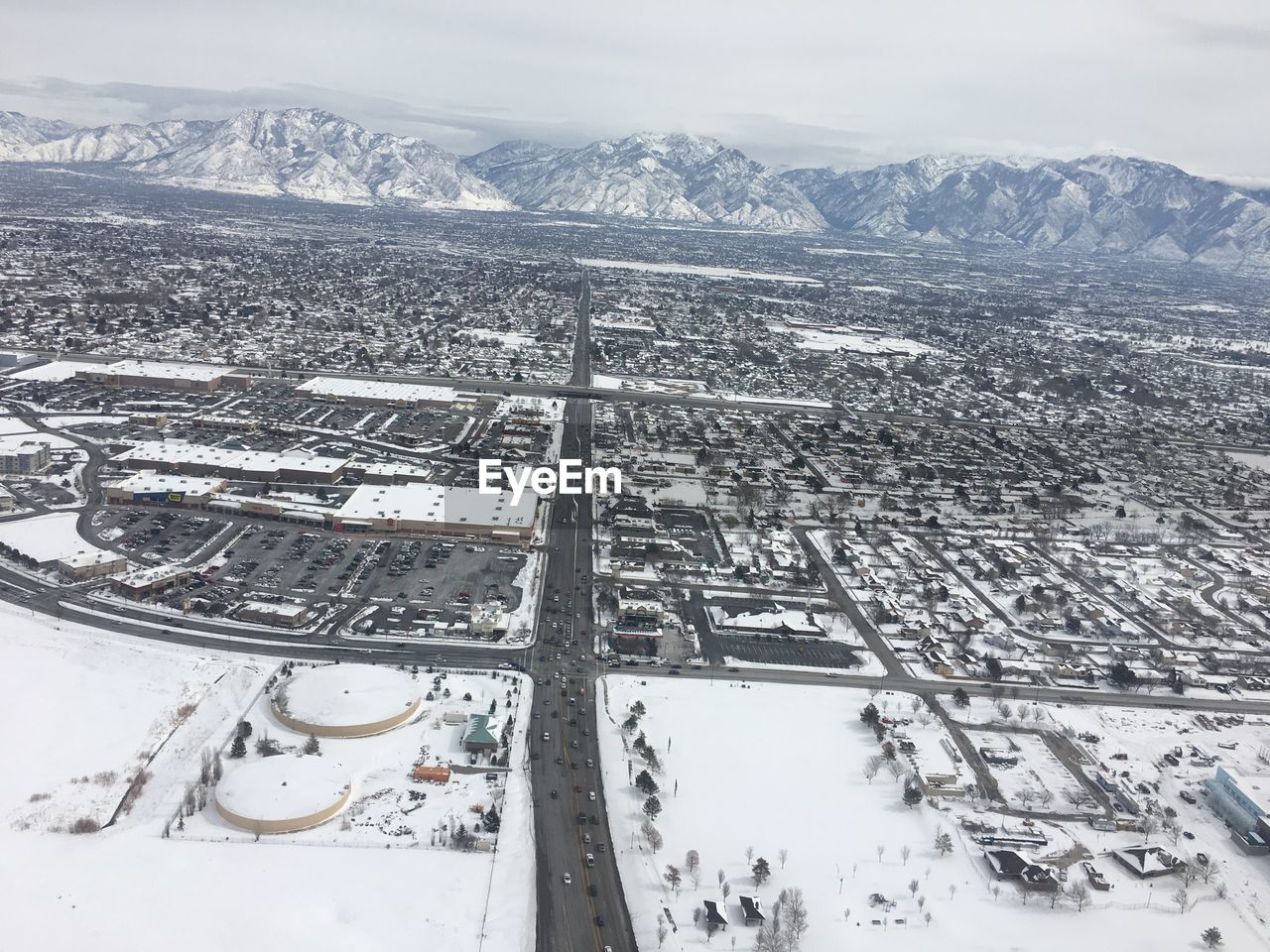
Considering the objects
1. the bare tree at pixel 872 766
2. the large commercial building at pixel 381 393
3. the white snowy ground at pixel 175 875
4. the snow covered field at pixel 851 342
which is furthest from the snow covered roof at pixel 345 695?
the snow covered field at pixel 851 342

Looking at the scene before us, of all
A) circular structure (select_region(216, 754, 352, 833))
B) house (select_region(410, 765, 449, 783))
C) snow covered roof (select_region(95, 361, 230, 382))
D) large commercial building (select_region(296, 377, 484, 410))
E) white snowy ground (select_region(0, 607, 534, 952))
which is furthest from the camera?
large commercial building (select_region(296, 377, 484, 410))

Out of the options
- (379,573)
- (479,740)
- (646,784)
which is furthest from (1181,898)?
(379,573)

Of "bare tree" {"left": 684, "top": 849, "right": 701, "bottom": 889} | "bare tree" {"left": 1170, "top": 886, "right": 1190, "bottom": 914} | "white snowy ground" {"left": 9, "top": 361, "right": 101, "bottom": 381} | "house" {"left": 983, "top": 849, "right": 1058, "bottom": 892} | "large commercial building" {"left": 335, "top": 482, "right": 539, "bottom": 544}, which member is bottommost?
"bare tree" {"left": 684, "top": 849, "right": 701, "bottom": 889}

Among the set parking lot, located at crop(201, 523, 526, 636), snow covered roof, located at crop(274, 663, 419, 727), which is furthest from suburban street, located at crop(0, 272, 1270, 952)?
snow covered roof, located at crop(274, 663, 419, 727)

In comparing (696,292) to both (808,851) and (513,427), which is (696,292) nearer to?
(513,427)

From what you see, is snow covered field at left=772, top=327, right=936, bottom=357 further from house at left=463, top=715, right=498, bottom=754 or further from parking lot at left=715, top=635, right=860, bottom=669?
house at left=463, top=715, right=498, bottom=754

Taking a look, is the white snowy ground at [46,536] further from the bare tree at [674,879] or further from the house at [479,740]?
the bare tree at [674,879]

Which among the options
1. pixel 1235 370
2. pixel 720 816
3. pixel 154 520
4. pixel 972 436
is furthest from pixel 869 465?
pixel 1235 370
